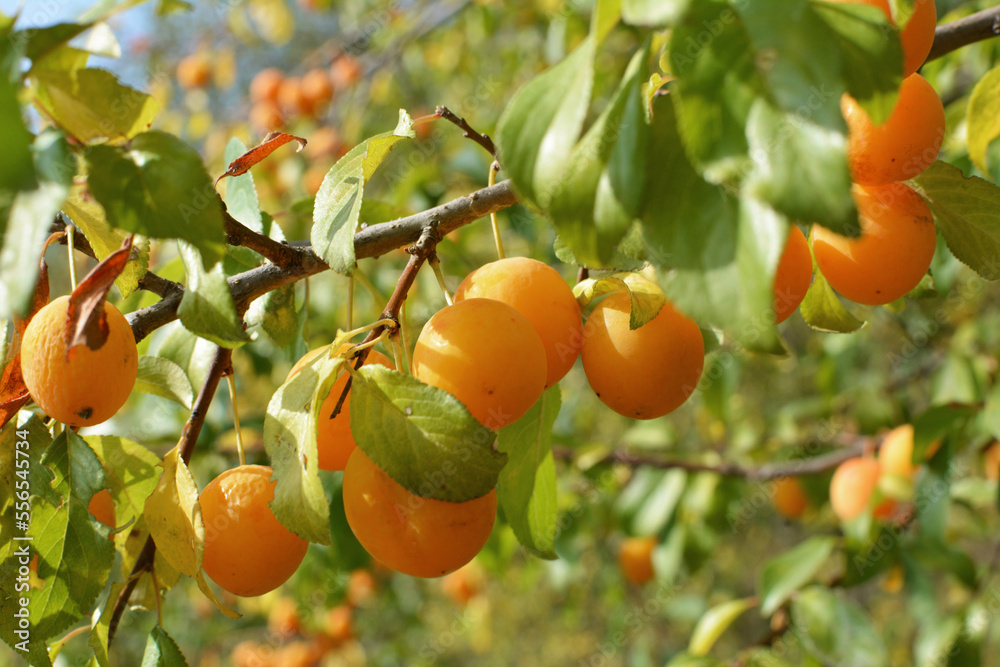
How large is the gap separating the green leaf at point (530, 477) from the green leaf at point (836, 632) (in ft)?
2.86

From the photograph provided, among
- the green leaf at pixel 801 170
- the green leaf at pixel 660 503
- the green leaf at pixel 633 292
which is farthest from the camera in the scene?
the green leaf at pixel 660 503

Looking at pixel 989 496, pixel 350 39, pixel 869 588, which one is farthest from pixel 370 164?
pixel 869 588

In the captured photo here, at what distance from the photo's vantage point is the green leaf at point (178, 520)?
0.57 m

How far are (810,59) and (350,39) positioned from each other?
2988 mm

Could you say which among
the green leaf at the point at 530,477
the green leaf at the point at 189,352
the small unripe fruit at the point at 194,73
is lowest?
the small unripe fruit at the point at 194,73

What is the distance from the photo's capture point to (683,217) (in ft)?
1.32

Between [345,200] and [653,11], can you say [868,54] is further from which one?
[345,200]

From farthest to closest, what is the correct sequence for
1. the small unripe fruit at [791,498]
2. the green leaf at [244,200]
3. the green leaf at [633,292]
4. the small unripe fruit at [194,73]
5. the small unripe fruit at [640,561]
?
the small unripe fruit at [194,73] < the small unripe fruit at [640,561] < the small unripe fruit at [791,498] < the green leaf at [244,200] < the green leaf at [633,292]

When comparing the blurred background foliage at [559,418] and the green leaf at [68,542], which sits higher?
the green leaf at [68,542]

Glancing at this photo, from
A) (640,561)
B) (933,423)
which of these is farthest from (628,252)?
(640,561)

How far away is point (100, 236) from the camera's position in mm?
622

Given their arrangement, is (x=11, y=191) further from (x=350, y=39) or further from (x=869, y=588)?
(x=869, y=588)

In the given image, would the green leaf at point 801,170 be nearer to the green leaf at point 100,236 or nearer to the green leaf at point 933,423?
the green leaf at point 100,236

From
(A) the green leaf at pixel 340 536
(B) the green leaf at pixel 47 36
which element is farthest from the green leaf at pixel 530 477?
(A) the green leaf at pixel 340 536
